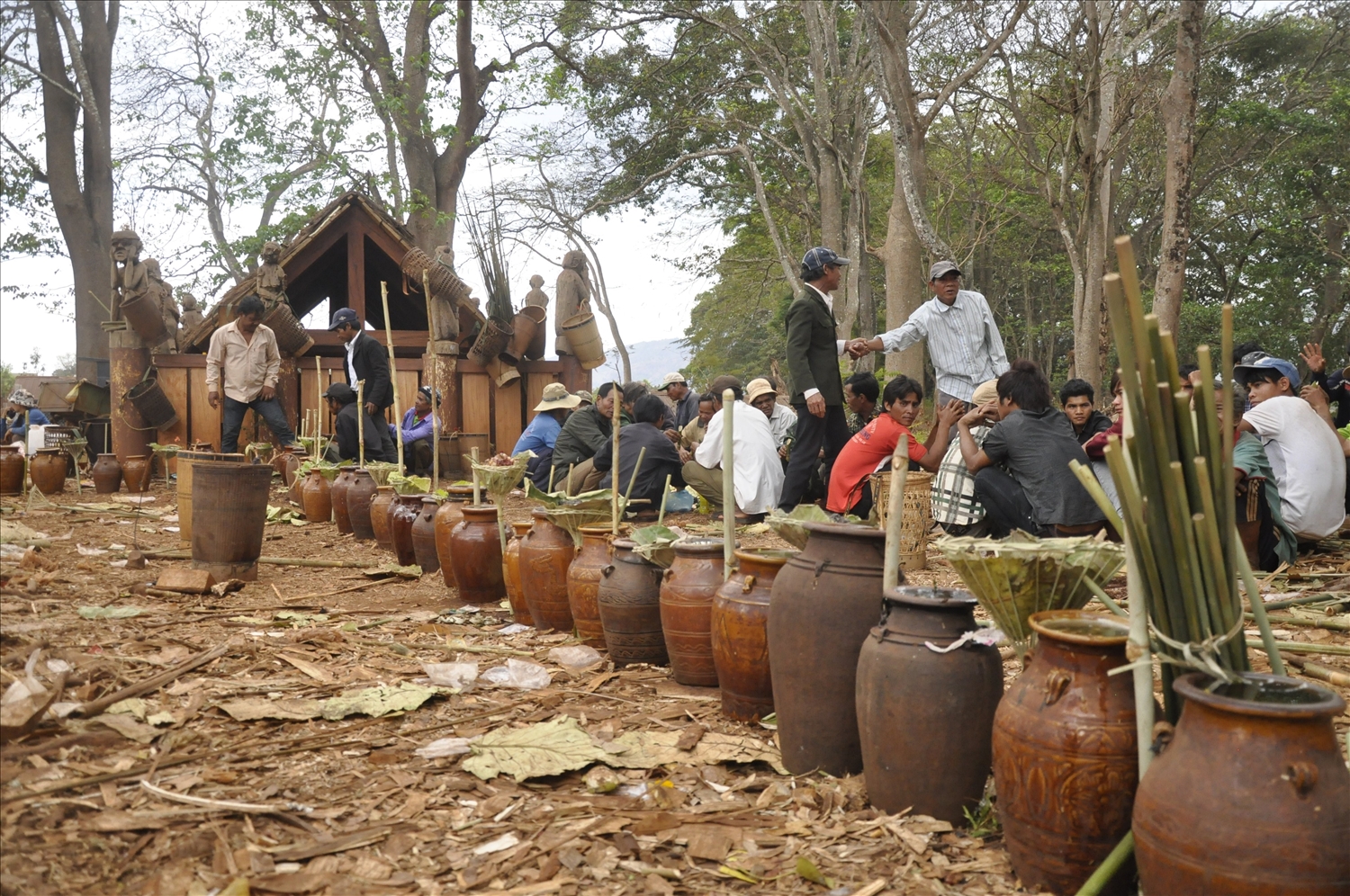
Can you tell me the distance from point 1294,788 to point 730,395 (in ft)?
6.83

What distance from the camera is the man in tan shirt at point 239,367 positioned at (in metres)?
9.87

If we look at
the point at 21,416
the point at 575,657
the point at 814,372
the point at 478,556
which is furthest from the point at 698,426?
the point at 21,416

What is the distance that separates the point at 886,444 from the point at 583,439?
3274mm

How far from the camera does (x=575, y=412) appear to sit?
30.3 ft

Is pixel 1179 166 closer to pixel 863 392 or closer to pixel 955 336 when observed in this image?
pixel 955 336

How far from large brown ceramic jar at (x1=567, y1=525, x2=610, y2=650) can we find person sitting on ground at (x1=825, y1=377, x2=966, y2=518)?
2.34 m

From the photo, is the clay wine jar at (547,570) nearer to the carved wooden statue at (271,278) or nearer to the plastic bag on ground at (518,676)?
the plastic bag on ground at (518,676)

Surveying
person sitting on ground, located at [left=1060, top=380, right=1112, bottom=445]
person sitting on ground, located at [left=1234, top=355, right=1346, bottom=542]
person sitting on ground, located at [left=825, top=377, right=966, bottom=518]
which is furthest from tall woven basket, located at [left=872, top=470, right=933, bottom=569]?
person sitting on ground, located at [left=1234, top=355, right=1346, bottom=542]

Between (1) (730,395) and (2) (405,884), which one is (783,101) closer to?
(1) (730,395)

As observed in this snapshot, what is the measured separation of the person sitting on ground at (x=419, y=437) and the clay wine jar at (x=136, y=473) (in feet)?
8.98

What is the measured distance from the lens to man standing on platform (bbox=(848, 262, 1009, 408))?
279 inches

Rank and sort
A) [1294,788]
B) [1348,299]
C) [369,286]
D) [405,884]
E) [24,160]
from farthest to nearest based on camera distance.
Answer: [1348,299] < [369,286] < [24,160] < [405,884] < [1294,788]

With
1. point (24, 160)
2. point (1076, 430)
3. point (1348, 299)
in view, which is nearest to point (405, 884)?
point (1076, 430)

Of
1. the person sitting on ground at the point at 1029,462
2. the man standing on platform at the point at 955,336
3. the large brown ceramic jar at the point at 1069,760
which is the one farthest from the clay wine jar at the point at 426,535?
the large brown ceramic jar at the point at 1069,760
